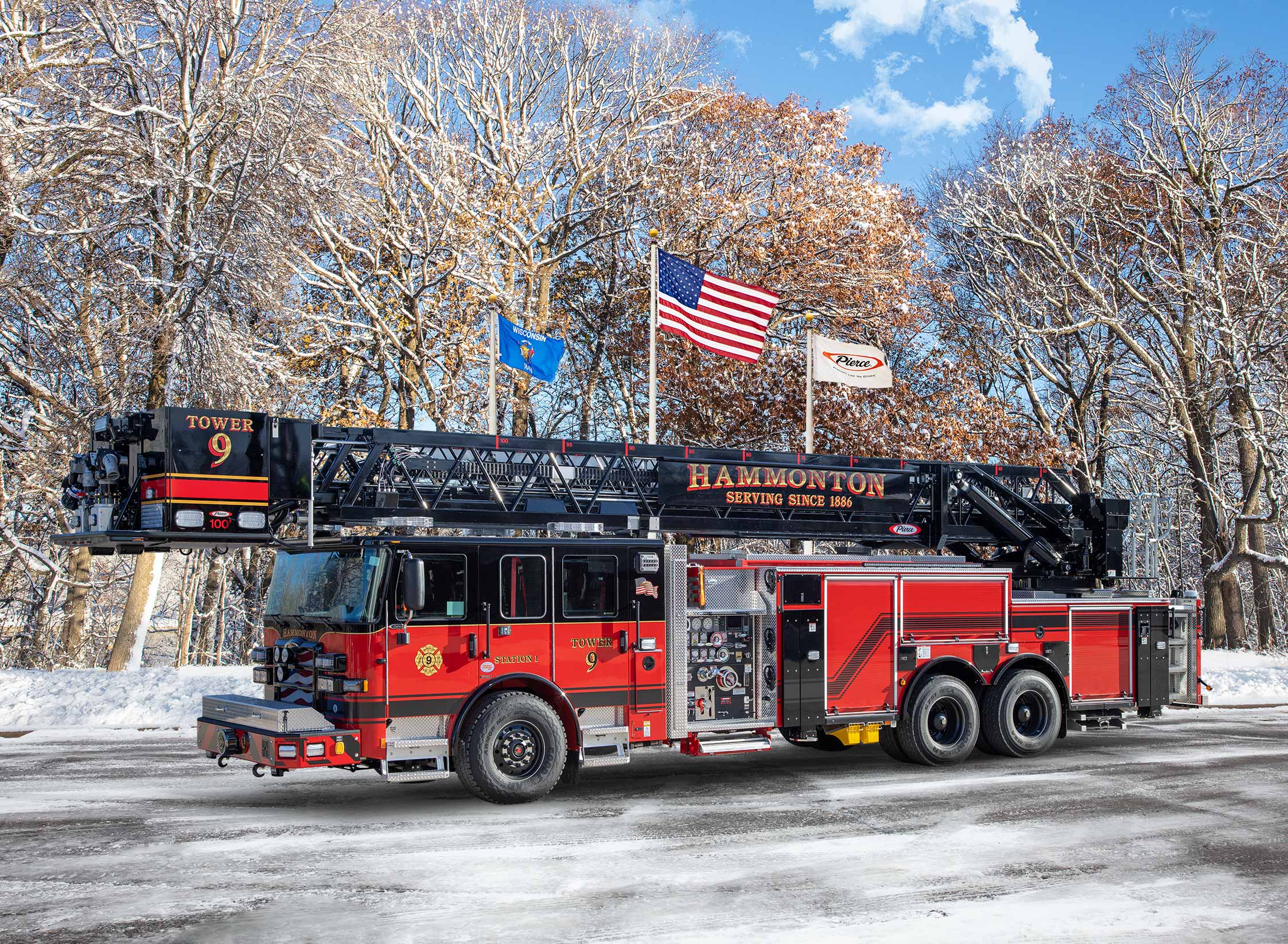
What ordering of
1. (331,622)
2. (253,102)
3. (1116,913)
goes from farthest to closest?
(253,102) → (331,622) → (1116,913)

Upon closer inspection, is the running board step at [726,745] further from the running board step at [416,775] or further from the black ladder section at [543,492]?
the running board step at [416,775]

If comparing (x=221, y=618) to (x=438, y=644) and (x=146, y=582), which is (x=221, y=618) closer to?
(x=146, y=582)

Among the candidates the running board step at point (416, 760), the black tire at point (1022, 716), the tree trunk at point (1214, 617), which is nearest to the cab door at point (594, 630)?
the running board step at point (416, 760)

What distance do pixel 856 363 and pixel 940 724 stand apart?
29.4 feet

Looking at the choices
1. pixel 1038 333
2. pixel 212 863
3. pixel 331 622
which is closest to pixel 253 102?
pixel 331 622

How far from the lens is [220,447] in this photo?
10.7 metres

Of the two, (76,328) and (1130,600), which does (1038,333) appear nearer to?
(1130,600)

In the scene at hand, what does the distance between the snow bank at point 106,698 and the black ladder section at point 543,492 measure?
5910 millimetres

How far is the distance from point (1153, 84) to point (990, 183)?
4919 mm

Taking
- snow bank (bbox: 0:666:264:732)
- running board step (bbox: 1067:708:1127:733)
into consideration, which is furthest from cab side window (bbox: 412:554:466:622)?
running board step (bbox: 1067:708:1127:733)

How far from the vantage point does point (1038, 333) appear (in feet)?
102

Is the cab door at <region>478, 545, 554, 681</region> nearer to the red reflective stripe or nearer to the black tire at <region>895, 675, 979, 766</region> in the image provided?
the red reflective stripe

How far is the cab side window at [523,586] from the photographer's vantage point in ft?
36.2

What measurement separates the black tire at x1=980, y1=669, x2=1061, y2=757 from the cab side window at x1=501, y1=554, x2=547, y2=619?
598 cm
